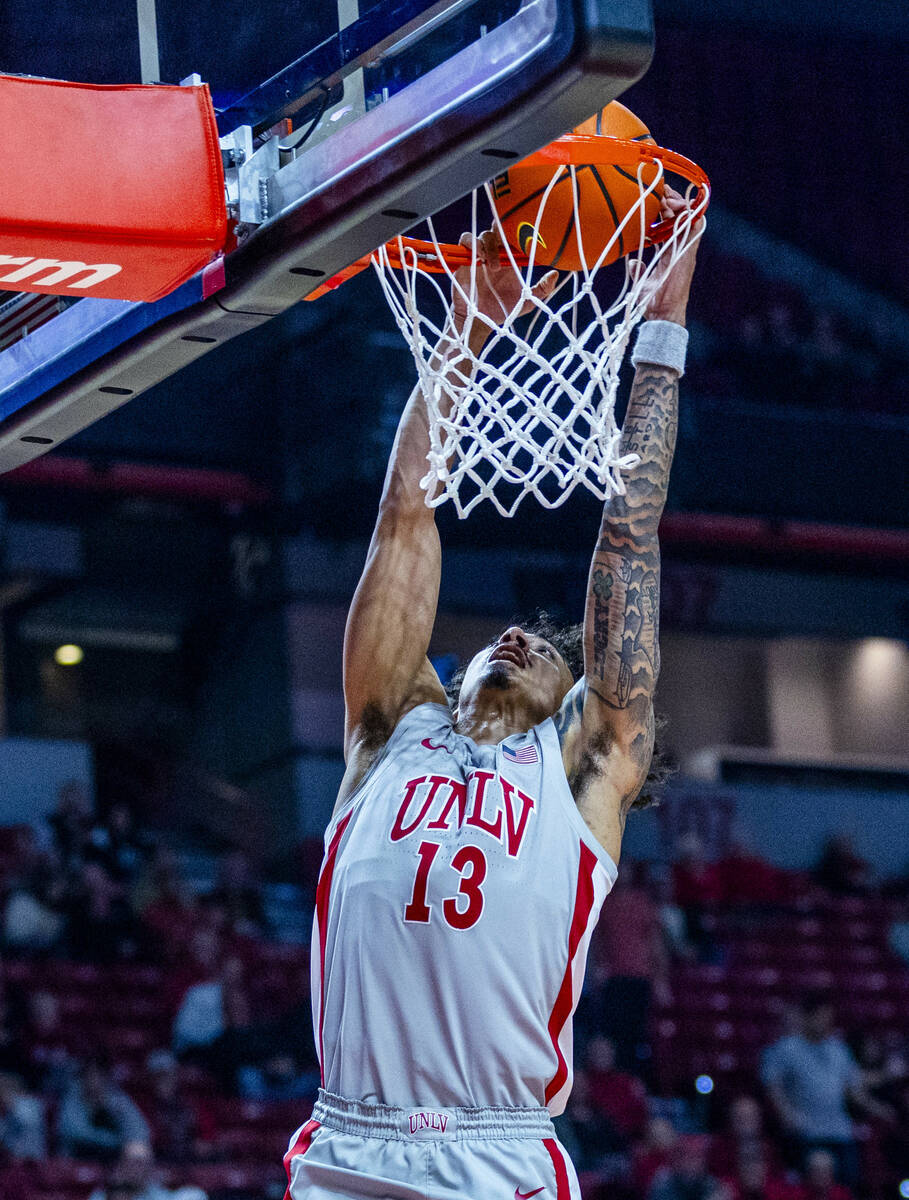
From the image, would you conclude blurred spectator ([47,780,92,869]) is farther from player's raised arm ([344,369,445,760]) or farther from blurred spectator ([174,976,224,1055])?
player's raised arm ([344,369,445,760])

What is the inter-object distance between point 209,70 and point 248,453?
30.2 feet

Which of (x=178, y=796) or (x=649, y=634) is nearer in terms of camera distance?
(x=649, y=634)

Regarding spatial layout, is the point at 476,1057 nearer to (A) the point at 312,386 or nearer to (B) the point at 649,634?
(B) the point at 649,634

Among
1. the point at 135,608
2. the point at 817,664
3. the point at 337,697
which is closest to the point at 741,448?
the point at 817,664

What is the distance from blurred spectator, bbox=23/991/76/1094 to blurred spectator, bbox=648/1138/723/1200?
2757mm

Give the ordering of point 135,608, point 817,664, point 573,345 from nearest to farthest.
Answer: point 573,345, point 135,608, point 817,664

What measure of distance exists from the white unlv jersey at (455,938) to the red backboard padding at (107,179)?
104cm

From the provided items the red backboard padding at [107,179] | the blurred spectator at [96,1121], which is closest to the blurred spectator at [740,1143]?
the blurred spectator at [96,1121]

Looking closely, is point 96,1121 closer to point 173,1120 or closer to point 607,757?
point 173,1120

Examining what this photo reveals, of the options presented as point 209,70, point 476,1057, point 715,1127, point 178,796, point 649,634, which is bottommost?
point 715,1127

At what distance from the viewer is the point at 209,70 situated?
285 centimetres

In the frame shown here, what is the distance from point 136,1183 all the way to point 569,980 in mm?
4541

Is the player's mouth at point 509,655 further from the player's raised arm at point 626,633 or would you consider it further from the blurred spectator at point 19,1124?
the blurred spectator at point 19,1124

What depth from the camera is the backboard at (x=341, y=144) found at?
2.15 meters
